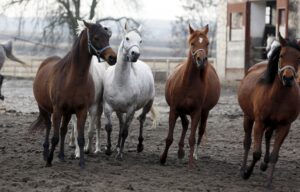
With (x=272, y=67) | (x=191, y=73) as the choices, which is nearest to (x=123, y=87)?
(x=191, y=73)

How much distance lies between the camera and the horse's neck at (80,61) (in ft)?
29.8

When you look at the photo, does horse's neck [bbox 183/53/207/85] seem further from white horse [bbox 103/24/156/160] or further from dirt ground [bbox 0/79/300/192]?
dirt ground [bbox 0/79/300/192]

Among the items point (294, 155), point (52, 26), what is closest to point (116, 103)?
point (294, 155)

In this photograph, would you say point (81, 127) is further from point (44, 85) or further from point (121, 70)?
point (121, 70)

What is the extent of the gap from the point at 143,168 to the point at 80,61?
5.68 feet

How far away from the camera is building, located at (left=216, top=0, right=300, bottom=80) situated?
78.2 ft

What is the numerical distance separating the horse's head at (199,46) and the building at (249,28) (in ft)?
48.9

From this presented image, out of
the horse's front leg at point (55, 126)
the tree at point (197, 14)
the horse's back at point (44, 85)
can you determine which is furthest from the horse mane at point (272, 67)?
the tree at point (197, 14)

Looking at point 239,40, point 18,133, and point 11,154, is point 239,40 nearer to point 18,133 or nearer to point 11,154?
point 18,133

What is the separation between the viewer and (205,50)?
360 inches

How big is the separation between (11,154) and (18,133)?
8.76 ft

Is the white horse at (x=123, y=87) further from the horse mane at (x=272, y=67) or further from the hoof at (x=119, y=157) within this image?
the horse mane at (x=272, y=67)

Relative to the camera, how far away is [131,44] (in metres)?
9.84

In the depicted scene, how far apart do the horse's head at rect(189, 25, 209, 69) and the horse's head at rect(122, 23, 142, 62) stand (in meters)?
0.87
